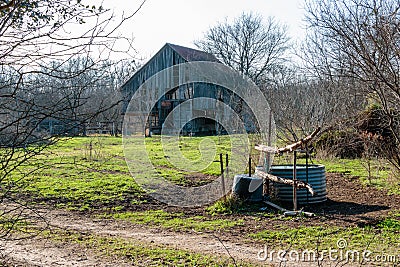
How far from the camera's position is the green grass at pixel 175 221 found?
791 cm

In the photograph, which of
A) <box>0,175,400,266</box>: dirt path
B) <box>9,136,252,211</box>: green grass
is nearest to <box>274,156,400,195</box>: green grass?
<box>0,175,400,266</box>: dirt path

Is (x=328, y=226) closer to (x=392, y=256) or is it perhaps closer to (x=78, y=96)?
(x=392, y=256)

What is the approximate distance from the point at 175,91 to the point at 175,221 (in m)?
30.6

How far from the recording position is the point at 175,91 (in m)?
38.6

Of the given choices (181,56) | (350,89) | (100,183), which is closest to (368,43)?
(350,89)

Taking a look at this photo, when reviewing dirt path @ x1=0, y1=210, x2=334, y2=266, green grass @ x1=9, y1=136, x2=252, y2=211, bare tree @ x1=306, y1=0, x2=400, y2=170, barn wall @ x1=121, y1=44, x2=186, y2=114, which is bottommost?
dirt path @ x1=0, y1=210, x2=334, y2=266

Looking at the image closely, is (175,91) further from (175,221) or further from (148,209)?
(175,221)

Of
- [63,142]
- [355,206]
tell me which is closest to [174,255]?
[63,142]

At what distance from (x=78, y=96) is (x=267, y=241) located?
451 centimetres

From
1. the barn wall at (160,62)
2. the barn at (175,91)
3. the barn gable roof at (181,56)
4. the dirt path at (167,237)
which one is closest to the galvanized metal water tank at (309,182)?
the dirt path at (167,237)

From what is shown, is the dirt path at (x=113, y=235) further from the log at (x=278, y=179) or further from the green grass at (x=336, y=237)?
the log at (x=278, y=179)

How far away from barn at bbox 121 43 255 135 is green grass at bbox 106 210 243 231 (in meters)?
25.8

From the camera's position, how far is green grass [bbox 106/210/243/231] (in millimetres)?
7906

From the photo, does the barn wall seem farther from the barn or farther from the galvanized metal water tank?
the galvanized metal water tank
